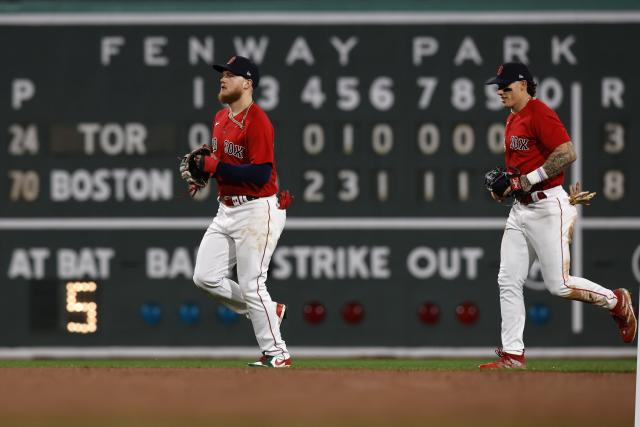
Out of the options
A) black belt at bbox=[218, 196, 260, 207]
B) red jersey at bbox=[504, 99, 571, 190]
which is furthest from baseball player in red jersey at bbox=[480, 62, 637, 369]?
black belt at bbox=[218, 196, 260, 207]

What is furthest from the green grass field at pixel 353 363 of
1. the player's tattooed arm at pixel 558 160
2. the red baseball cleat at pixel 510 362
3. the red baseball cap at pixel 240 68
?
the red baseball cap at pixel 240 68

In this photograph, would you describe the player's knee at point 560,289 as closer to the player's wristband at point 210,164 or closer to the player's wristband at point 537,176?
the player's wristband at point 537,176

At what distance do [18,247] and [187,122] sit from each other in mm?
1597

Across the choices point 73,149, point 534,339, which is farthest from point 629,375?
point 73,149

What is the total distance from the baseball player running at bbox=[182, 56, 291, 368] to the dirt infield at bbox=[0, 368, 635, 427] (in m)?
0.35

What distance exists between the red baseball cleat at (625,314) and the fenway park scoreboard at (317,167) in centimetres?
172

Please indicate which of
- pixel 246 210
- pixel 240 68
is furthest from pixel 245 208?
pixel 240 68

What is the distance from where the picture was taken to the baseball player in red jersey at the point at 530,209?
29.8 ft

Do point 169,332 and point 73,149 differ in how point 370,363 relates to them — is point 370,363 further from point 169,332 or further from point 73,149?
point 73,149

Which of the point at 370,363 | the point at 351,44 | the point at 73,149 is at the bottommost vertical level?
the point at 370,363

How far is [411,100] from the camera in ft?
37.3

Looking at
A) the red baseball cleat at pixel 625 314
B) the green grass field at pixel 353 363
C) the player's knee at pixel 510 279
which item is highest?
the player's knee at pixel 510 279

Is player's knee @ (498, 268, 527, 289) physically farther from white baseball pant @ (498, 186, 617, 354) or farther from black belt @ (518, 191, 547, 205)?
black belt @ (518, 191, 547, 205)

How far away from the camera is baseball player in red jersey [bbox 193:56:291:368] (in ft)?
29.5
